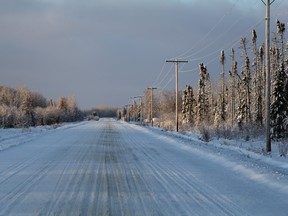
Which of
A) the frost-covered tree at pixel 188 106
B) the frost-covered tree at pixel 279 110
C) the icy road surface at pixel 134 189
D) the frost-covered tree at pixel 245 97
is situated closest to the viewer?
the icy road surface at pixel 134 189

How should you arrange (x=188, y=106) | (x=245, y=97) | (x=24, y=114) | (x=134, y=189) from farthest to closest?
(x=188, y=106)
(x=24, y=114)
(x=245, y=97)
(x=134, y=189)

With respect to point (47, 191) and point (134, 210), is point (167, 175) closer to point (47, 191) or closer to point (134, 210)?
point (47, 191)

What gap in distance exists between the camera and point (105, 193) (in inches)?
390

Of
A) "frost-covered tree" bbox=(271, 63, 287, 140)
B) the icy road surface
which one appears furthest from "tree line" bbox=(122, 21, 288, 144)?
the icy road surface

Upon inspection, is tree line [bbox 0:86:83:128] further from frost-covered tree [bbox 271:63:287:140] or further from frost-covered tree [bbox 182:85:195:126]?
frost-covered tree [bbox 271:63:287:140]

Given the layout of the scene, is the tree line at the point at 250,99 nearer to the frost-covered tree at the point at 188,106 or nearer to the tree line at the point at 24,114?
the frost-covered tree at the point at 188,106

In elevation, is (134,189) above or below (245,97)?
below

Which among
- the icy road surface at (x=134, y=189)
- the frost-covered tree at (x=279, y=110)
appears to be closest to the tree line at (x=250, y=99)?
the frost-covered tree at (x=279, y=110)

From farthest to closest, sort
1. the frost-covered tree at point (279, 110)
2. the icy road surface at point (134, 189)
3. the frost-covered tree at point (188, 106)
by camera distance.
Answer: the frost-covered tree at point (188, 106) < the frost-covered tree at point (279, 110) < the icy road surface at point (134, 189)

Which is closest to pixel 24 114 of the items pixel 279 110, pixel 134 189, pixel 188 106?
pixel 188 106

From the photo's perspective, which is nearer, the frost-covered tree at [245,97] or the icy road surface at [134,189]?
the icy road surface at [134,189]

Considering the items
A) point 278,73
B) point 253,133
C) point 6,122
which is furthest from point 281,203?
point 6,122

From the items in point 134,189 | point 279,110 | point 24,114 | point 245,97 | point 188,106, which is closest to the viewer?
point 134,189

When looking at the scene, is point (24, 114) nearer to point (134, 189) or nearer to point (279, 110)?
point (279, 110)
